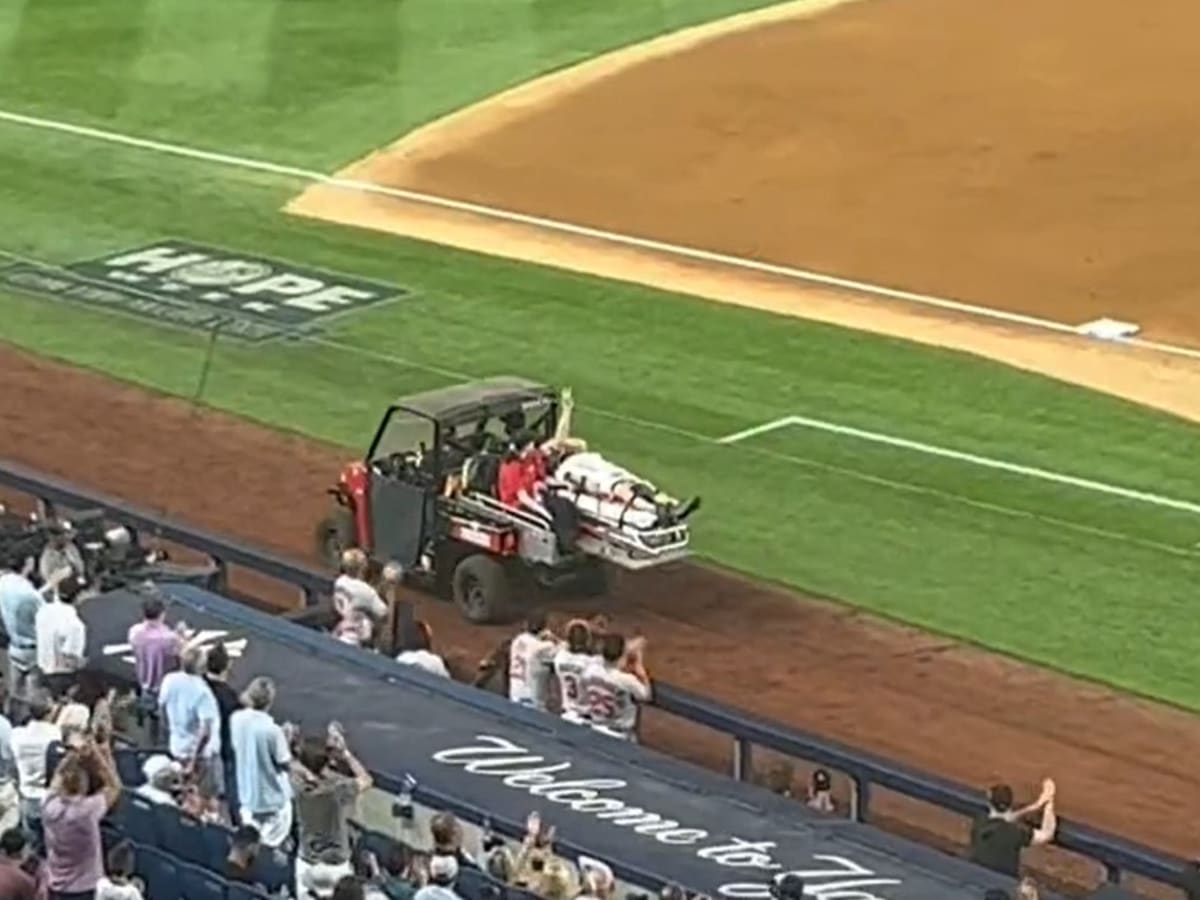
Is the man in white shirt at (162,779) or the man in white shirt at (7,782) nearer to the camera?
the man in white shirt at (7,782)

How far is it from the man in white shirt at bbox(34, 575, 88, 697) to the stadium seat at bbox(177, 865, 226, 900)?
2691mm

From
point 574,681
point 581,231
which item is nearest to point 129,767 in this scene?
point 574,681

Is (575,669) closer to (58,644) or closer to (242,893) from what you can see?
(58,644)

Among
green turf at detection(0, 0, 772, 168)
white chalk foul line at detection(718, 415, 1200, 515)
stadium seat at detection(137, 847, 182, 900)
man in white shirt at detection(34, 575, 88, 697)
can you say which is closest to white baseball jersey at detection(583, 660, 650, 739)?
man in white shirt at detection(34, 575, 88, 697)

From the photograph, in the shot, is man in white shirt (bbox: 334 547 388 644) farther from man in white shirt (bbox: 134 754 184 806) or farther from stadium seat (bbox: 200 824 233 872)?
stadium seat (bbox: 200 824 233 872)

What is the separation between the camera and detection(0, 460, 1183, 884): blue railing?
1572 cm

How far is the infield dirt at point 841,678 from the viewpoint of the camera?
736 inches

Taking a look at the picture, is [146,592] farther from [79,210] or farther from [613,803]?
[79,210]

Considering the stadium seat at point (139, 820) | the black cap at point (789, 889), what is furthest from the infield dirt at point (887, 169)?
the stadium seat at point (139, 820)

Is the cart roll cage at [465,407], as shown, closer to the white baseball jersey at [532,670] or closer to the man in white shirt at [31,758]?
the white baseball jersey at [532,670]

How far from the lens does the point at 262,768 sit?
48.5ft

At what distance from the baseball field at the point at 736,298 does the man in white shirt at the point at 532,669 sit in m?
1.88

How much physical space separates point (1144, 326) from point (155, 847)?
16.2 m

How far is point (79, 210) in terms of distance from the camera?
33.4 metres
